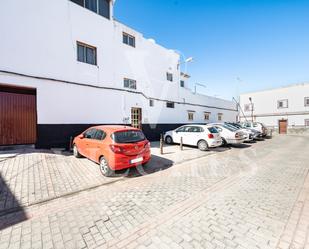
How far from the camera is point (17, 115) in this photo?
853 centimetres

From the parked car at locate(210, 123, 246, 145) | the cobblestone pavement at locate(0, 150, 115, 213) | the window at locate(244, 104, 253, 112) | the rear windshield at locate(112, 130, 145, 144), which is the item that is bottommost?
the cobblestone pavement at locate(0, 150, 115, 213)

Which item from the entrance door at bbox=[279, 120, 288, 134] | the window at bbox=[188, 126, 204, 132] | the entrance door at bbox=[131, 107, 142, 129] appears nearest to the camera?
the window at bbox=[188, 126, 204, 132]

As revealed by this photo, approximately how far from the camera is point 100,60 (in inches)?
420

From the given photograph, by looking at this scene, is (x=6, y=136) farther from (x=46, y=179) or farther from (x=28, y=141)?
(x=46, y=179)

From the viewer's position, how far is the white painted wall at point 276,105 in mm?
25000

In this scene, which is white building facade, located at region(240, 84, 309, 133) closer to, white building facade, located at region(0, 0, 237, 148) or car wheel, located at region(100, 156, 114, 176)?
white building facade, located at region(0, 0, 237, 148)

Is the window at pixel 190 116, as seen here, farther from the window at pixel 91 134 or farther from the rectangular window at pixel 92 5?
the window at pixel 91 134

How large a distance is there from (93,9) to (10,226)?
1163 centimetres

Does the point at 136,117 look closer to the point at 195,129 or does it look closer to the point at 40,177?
the point at 195,129

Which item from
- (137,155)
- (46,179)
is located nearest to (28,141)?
(46,179)

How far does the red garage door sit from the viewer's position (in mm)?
8180

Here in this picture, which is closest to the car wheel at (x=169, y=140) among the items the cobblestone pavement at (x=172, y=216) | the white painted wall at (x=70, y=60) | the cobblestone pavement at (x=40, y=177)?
the white painted wall at (x=70, y=60)

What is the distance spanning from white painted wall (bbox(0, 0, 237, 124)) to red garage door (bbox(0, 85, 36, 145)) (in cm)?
98

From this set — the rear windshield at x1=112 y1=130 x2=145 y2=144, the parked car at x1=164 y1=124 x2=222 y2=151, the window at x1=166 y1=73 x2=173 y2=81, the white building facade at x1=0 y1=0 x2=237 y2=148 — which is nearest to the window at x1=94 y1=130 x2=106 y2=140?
the rear windshield at x1=112 y1=130 x2=145 y2=144
